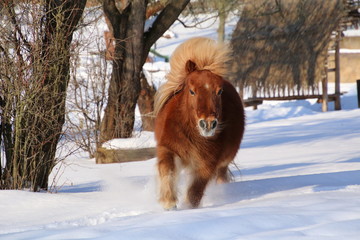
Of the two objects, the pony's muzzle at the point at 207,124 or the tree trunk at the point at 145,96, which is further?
the tree trunk at the point at 145,96

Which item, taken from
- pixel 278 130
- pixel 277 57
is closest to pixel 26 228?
pixel 278 130

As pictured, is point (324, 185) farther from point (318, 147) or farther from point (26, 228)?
point (318, 147)

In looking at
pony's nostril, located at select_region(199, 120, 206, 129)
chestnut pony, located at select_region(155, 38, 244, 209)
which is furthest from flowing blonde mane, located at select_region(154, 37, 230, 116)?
pony's nostril, located at select_region(199, 120, 206, 129)

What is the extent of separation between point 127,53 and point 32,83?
4577 mm

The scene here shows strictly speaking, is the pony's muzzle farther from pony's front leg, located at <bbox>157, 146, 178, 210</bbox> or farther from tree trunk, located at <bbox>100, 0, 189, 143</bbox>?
tree trunk, located at <bbox>100, 0, 189, 143</bbox>

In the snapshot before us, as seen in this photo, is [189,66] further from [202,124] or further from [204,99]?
[202,124]

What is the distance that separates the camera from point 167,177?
223 inches

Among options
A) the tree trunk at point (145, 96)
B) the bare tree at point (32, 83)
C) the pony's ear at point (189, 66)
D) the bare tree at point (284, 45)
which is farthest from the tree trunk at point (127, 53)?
the bare tree at point (284, 45)

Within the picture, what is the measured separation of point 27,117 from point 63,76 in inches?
24.3

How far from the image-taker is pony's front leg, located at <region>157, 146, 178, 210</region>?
18.3ft

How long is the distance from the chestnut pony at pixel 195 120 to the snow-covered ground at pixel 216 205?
0.31 m

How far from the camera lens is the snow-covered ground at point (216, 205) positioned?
403 cm

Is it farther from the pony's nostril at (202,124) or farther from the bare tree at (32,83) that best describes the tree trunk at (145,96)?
the pony's nostril at (202,124)

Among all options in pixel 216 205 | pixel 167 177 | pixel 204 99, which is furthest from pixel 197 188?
pixel 204 99
